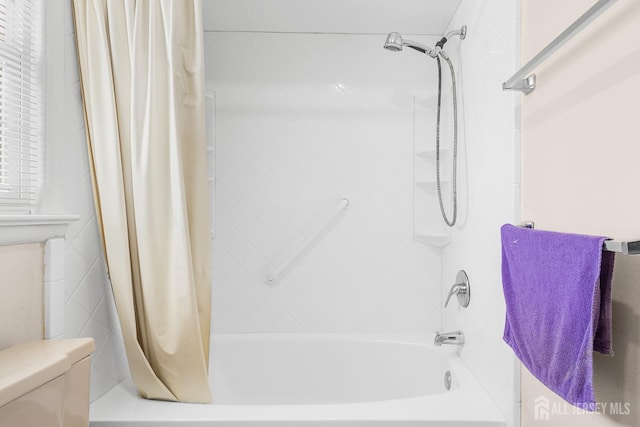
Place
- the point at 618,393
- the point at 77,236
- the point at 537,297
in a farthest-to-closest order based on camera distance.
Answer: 1. the point at 77,236
2. the point at 537,297
3. the point at 618,393

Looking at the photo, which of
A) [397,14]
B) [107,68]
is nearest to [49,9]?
[107,68]

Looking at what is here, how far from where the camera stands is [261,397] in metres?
2.25

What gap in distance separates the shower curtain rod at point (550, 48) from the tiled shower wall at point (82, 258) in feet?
4.48

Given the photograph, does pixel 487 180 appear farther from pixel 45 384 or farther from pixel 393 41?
pixel 45 384

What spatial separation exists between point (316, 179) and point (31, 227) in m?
1.40

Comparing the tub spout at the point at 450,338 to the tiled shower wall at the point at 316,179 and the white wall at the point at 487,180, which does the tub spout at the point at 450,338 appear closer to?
the white wall at the point at 487,180

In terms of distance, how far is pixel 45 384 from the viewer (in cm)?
97

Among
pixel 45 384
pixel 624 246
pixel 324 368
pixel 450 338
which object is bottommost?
pixel 324 368

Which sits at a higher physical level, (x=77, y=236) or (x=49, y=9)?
(x=49, y=9)

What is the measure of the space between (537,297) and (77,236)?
139cm

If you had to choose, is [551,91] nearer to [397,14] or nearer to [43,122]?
[397,14]

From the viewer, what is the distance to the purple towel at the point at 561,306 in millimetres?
841

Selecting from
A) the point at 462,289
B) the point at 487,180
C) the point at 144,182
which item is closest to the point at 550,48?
the point at 487,180

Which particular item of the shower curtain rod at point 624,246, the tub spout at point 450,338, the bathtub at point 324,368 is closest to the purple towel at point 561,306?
the shower curtain rod at point 624,246
